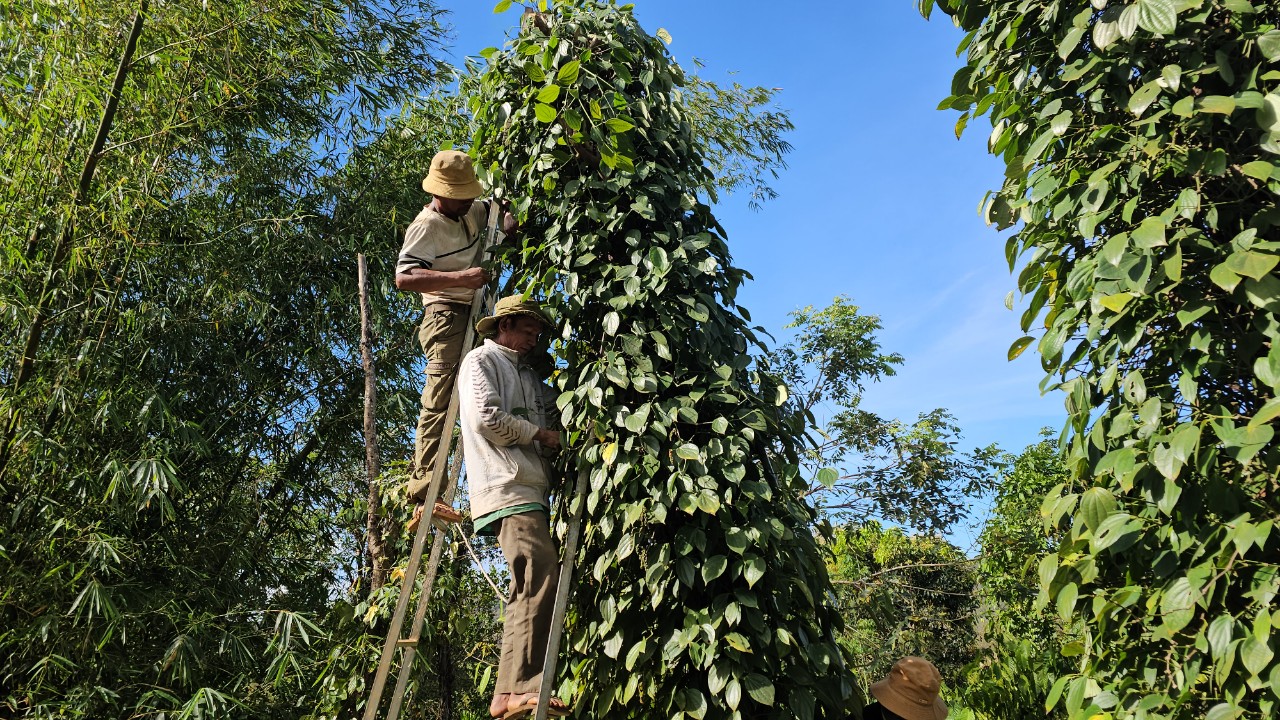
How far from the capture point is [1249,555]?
1.62 m

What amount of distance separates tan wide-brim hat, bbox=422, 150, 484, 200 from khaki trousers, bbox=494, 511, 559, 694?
117cm

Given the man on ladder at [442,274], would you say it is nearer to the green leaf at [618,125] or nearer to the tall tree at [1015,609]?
the green leaf at [618,125]

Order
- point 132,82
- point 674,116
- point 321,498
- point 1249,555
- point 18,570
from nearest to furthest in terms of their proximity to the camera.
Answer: point 1249,555
point 674,116
point 18,570
point 132,82
point 321,498

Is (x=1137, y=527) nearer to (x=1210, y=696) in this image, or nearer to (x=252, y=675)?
(x=1210, y=696)

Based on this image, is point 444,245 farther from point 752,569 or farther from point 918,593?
point 918,593

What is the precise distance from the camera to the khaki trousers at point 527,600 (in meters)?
2.43

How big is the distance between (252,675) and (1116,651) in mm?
4685

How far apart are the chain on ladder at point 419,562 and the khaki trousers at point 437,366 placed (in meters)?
0.03

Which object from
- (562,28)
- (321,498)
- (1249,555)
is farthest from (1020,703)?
(321,498)

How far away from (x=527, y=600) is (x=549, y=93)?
1407 millimetres

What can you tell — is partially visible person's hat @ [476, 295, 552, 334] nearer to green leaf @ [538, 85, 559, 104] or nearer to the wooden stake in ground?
green leaf @ [538, 85, 559, 104]

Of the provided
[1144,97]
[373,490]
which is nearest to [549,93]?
[1144,97]

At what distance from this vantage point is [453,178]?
122 inches

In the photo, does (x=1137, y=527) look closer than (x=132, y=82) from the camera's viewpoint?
Yes
